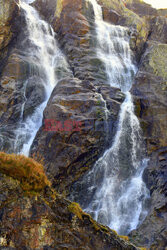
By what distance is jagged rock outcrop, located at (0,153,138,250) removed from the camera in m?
5.71

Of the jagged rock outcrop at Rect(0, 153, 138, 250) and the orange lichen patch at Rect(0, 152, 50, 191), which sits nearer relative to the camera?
the jagged rock outcrop at Rect(0, 153, 138, 250)

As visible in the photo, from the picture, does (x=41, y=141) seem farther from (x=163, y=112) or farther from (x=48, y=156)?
(x=163, y=112)

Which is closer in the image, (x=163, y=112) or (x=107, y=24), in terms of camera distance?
(x=163, y=112)

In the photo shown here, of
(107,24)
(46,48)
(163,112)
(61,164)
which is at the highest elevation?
(107,24)

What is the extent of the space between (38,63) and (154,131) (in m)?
12.7

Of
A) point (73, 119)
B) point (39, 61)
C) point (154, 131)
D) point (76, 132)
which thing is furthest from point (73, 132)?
point (39, 61)

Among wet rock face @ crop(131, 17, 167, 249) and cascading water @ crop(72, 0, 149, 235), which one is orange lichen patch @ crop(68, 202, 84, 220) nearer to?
wet rock face @ crop(131, 17, 167, 249)

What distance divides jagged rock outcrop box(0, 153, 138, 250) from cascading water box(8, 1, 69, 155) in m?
12.0

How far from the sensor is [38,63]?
24.7m

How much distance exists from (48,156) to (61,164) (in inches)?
39.3

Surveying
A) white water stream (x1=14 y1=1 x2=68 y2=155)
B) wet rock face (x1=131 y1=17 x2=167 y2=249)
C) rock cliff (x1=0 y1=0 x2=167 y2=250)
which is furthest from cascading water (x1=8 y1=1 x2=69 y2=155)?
wet rock face (x1=131 y1=17 x2=167 y2=249)

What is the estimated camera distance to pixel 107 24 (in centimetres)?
3081

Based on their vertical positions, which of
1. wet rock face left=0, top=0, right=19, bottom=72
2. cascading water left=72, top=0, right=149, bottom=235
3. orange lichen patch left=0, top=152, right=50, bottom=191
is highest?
wet rock face left=0, top=0, right=19, bottom=72

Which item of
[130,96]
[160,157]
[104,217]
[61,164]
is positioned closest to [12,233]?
[104,217]
